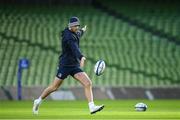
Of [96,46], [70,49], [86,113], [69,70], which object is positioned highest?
[96,46]

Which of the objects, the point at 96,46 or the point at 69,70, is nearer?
the point at 69,70

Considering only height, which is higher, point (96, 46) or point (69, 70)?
point (96, 46)

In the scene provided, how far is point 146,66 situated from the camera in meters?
37.9

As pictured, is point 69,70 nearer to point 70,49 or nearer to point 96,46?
point 70,49

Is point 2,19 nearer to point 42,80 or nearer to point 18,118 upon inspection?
point 42,80

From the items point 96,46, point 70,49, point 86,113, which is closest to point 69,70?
point 70,49

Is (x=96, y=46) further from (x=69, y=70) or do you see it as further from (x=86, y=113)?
(x=69, y=70)

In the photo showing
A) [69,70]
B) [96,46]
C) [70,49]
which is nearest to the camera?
[70,49]

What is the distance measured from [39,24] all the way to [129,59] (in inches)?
263

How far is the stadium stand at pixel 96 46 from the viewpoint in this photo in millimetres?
37031

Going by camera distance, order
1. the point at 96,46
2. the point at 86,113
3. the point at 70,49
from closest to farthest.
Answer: the point at 70,49 < the point at 86,113 < the point at 96,46

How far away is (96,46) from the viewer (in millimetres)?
39938

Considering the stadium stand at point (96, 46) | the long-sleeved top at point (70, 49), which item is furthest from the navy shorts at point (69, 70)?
the stadium stand at point (96, 46)

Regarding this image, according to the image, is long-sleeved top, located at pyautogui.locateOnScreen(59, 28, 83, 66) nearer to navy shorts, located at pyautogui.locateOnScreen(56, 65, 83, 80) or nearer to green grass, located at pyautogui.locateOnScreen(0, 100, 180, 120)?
navy shorts, located at pyautogui.locateOnScreen(56, 65, 83, 80)
